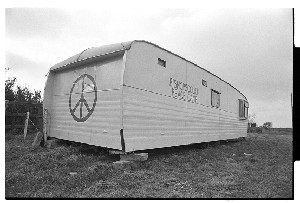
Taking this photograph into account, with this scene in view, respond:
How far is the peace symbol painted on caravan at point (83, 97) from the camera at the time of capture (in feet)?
21.0

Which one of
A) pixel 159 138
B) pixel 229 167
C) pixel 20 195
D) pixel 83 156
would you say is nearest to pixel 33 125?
pixel 83 156

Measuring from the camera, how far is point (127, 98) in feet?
18.2

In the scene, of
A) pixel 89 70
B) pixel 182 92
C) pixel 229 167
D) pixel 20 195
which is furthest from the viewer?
pixel 182 92

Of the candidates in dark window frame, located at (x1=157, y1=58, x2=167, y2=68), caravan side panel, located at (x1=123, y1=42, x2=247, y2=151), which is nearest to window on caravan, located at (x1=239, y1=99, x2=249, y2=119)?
caravan side panel, located at (x1=123, y1=42, x2=247, y2=151)

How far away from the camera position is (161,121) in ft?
21.9

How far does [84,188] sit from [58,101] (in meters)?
4.35

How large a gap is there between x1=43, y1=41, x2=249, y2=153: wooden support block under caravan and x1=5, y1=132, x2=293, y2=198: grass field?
596 mm

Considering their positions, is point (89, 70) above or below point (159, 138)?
above

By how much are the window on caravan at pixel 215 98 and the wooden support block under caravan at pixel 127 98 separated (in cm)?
82

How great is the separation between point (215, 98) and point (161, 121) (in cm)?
441

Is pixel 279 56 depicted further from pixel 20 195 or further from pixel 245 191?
pixel 20 195

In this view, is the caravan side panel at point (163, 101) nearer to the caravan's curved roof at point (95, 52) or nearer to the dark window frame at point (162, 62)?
the dark window frame at point (162, 62)

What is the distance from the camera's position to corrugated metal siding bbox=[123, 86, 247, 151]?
5625 millimetres

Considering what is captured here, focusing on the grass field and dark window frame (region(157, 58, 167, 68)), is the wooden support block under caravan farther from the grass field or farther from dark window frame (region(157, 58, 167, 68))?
the grass field
